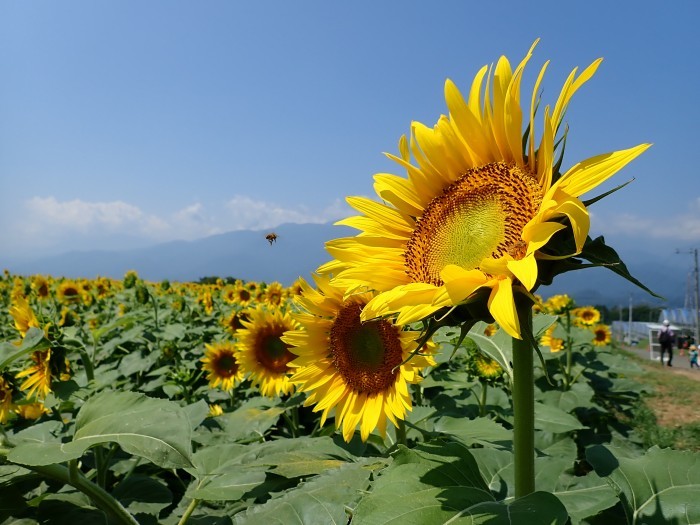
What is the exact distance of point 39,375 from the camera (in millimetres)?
2854

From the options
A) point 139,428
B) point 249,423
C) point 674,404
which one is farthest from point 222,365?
point 674,404

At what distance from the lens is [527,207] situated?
1146 millimetres

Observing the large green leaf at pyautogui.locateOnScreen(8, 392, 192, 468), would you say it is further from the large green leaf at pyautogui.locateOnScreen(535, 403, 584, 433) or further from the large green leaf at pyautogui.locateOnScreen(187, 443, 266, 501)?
the large green leaf at pyautogui.locateOnScreen(535, 403, 584, 433)

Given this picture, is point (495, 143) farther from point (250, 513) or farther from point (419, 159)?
point (250, 513)

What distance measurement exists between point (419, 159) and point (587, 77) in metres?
0.46

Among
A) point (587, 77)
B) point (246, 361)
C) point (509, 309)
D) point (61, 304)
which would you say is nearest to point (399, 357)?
point (509, 309)

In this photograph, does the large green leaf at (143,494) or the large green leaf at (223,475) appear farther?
the large green leaf at (143,494)

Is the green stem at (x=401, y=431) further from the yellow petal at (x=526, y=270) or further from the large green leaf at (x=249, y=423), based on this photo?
the yellow petal at (x=526, y=270)

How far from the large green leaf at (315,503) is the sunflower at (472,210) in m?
0.53

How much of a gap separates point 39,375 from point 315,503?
7.12 feet

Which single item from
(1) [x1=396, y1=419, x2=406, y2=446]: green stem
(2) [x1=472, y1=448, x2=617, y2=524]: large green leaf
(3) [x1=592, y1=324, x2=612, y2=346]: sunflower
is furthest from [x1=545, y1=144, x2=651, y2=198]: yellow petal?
(3) [x1=592, y1=324, x2=612, y2=346]: sunflower

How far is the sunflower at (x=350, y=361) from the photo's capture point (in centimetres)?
192

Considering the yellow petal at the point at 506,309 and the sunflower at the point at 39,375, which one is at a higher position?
the yellow petal at the point at 506,309

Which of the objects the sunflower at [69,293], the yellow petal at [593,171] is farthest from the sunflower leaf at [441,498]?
the sunflower at [69,293]
